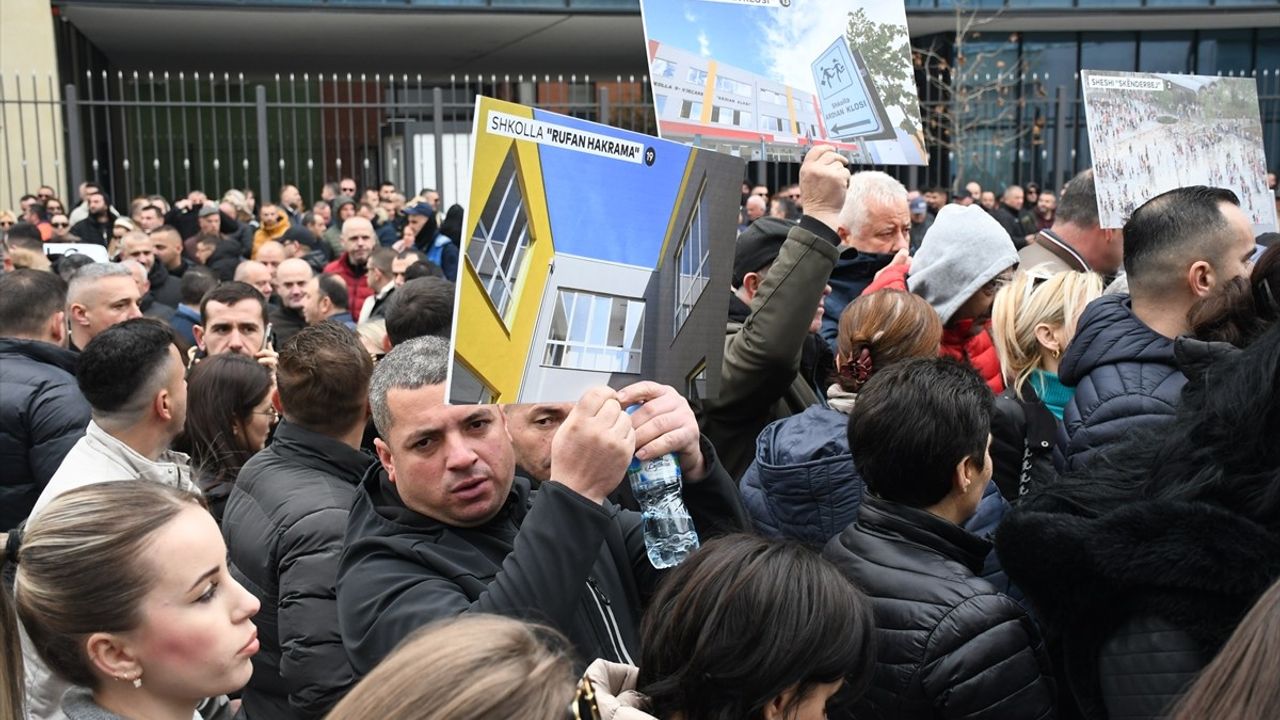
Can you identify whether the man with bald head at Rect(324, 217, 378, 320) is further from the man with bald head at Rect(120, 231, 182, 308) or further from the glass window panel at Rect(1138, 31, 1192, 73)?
the glass window panel at Rect(1138, 31, 1192, 73)

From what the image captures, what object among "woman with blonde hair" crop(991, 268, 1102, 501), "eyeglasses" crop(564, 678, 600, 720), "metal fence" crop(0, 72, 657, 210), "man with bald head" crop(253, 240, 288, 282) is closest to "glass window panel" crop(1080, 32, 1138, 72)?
"metal fence" crop(0, 72, 657, 210)

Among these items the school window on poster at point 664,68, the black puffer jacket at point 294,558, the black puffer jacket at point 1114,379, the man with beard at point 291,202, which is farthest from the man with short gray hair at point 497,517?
the man with beard at point 291,202

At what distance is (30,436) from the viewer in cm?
486

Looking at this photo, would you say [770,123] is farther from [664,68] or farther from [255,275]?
[255,275]

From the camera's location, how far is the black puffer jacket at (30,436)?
190 inches

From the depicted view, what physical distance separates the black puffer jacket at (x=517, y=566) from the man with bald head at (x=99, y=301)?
146 inches

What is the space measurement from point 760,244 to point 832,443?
1318 mm

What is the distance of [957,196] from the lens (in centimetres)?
1853

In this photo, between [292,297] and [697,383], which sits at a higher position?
[697,383]

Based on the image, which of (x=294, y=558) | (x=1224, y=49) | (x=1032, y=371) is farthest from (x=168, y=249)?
(x=1224, y=49)

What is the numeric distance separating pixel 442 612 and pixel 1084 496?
1.22m

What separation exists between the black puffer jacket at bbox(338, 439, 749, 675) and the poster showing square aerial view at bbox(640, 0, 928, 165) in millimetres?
1313

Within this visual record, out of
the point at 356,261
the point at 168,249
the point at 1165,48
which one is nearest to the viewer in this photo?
the point at 356,261

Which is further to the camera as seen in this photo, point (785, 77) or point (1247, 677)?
point (785, 77)
